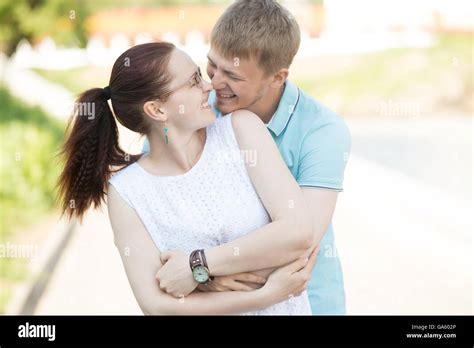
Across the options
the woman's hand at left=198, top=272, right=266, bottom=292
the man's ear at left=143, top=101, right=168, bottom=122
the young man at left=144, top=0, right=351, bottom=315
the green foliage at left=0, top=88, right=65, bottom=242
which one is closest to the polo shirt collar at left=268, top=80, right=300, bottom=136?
the young man at left=144, top=0, right=351, bottom=315

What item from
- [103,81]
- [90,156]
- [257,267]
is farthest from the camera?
[103,81]

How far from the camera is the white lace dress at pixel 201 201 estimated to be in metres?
1.94

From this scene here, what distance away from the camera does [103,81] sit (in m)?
16.1

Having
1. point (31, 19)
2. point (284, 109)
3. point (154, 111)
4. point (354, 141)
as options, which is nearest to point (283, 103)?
point (284, 109)

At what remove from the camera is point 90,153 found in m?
2.05

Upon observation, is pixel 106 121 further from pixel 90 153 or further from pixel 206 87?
pixel 206 87

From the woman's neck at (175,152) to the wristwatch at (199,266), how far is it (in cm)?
23

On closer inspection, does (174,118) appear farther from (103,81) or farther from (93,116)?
(103,81)

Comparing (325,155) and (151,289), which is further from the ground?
(325,155)

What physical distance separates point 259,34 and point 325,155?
398mm

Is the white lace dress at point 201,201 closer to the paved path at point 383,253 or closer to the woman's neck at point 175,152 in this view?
the woman's neck at point 175,152

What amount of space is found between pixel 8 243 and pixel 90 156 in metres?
3.74

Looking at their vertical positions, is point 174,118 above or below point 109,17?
below
